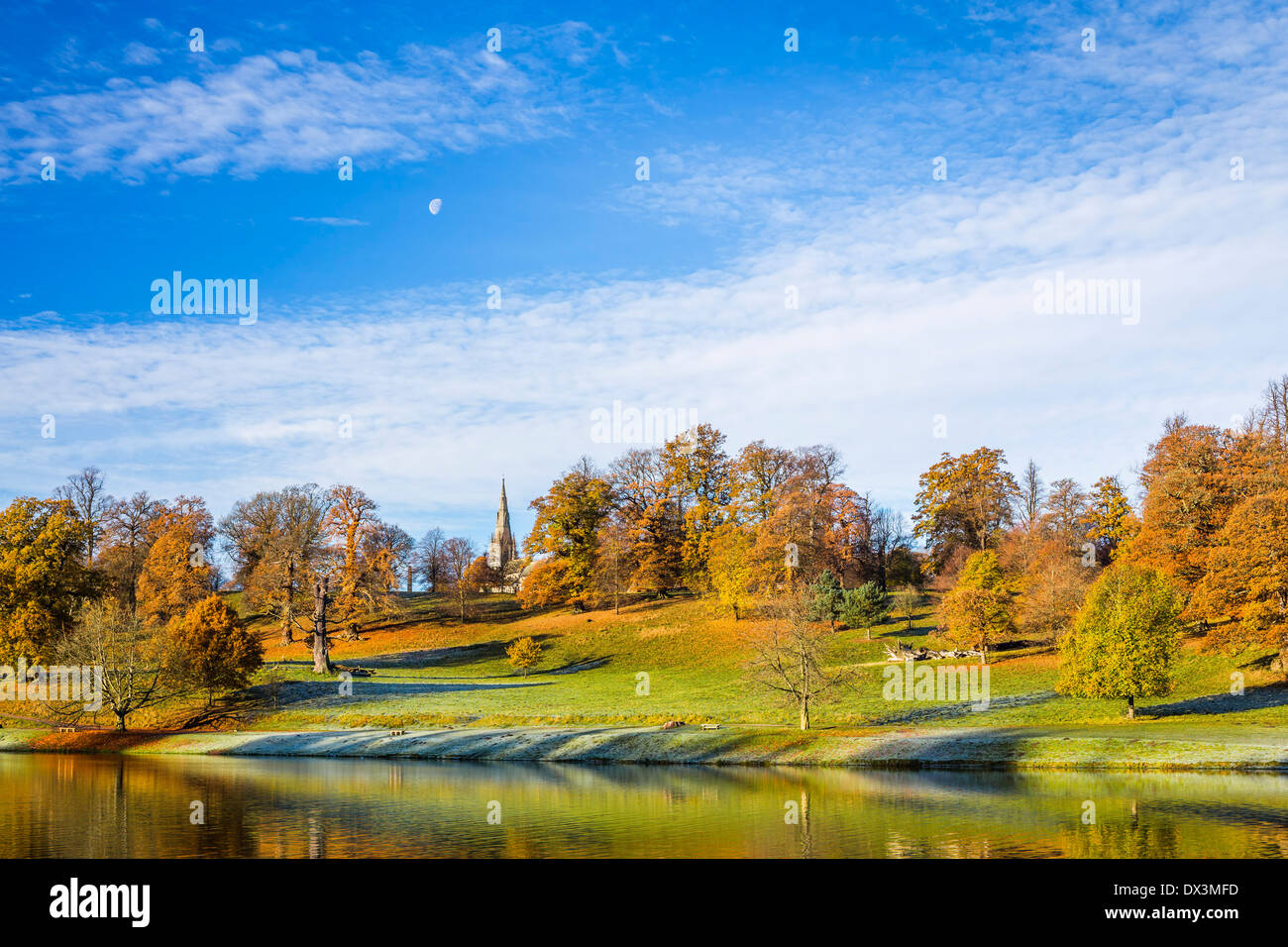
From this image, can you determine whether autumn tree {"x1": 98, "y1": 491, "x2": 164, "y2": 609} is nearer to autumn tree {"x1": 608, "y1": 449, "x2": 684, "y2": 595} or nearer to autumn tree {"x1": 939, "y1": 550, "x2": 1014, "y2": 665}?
autumn tree {"x1": 608, "y1": 449, "x2": 684, "y2": 595}

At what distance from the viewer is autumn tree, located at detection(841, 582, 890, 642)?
2943 inches

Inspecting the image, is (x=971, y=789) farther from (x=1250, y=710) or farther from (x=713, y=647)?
(x=713, y=647)

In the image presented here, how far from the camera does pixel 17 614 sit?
63.9m

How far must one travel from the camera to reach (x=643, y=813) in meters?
28.3

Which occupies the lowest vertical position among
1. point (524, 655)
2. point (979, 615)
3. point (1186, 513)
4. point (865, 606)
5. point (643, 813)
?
point (524, 655)

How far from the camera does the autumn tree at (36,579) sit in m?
63.1

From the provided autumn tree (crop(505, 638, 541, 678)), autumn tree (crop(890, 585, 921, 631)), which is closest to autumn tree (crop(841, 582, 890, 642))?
autumn tree (crop(890, 585, 921, 631))

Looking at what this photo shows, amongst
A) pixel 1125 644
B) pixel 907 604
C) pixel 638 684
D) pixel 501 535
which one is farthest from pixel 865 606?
pixel 501 535

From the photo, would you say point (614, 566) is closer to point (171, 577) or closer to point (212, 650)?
point (212, 650)

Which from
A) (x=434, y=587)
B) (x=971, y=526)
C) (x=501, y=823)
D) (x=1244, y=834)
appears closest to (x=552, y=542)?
(x=971, y=526)

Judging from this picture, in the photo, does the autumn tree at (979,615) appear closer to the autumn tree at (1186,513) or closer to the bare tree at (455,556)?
the autumn tree at (1186,513)

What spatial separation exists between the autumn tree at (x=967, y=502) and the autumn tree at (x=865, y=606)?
24.4 meters

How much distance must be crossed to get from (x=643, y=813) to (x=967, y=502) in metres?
76.8
